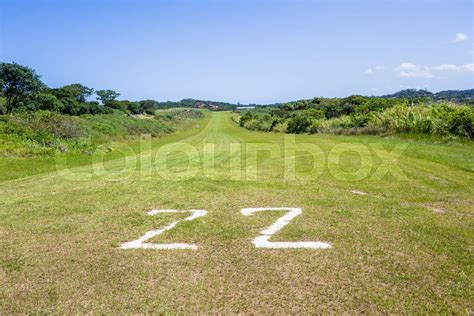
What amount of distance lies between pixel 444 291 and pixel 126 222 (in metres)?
5.24

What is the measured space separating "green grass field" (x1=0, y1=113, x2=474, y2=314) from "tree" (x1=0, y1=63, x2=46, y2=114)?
41548 mm

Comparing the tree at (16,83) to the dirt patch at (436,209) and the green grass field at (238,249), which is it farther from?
the dirt patch at (436,209)

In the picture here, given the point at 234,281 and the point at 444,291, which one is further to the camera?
the point at 234,281

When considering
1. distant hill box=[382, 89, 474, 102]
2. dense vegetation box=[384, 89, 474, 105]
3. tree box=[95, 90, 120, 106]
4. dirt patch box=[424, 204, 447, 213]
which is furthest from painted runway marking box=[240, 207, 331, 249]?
tree box=[95, 90, 120, 106]

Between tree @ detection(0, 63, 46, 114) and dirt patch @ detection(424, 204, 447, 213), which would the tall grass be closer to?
dirt patch @ detection(424, 204, 447, 213)

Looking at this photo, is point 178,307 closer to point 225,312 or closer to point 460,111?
point 225,312

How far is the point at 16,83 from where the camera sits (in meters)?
44.6

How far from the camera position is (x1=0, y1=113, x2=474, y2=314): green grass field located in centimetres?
385

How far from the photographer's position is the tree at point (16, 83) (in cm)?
4344

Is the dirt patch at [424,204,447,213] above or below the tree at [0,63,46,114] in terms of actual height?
below

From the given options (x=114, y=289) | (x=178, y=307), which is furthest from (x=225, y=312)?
(x=114, y=289)

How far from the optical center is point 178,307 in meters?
3.71

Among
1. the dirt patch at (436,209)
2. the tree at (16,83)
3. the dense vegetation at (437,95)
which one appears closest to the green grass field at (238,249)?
the dirt patch at (436,209)

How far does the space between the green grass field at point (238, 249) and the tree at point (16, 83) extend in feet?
136
